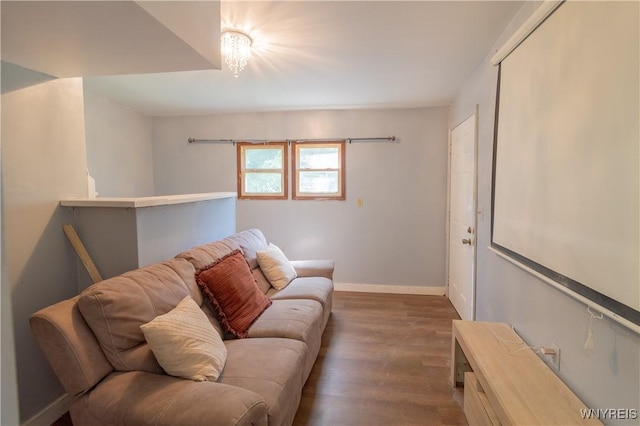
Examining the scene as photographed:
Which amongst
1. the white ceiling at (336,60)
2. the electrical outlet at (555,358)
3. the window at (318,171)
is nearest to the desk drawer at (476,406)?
the electrical outlet at (555,358)

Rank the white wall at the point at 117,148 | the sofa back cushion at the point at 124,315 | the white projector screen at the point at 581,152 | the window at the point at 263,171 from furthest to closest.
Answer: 1. the window at the point at 263,171
2. the white wall at the point at 117,148
3. the sofa back cushion at the point at 124,315
4. the white projector screen at the point at 581,152

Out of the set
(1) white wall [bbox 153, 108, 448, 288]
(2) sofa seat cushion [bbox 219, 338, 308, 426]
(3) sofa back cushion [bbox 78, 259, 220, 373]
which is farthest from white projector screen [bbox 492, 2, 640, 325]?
(1) white wall [bbox 153, 108, 448, 288]

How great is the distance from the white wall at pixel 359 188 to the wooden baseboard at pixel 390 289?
0.05 metres

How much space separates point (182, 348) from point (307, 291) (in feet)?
4.62

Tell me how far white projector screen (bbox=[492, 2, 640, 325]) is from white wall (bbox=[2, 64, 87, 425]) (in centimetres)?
266

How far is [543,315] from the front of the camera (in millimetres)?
1556

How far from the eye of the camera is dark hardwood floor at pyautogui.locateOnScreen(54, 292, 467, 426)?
191 centimetres

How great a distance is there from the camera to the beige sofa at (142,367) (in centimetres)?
124

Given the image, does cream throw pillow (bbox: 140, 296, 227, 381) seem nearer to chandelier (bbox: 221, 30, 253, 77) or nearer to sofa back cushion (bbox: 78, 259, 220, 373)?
sofa back cushion (bbox: 78, 259, 220, 373)

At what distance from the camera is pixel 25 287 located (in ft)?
5.72

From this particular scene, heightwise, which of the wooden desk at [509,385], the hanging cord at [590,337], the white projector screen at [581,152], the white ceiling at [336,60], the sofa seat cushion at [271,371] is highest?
the white ceiling at [336,60]

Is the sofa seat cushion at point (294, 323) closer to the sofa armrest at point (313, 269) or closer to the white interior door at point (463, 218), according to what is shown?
the sofa armrest at point (313, 269)

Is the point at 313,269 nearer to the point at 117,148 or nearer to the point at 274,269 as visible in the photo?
the point at 274,269

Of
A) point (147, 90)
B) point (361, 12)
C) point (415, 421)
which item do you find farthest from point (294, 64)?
point (415, 421)
